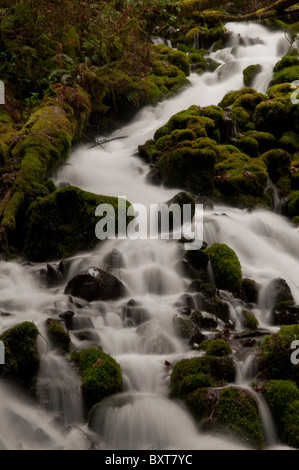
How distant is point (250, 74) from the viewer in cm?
1523

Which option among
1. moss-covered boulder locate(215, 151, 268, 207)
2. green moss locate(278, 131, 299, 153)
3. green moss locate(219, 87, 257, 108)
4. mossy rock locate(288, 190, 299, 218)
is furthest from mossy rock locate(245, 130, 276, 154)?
mossy rock locate(288, 190, 299, 218)

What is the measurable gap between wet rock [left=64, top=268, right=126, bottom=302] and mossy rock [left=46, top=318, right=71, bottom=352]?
0.98 meters

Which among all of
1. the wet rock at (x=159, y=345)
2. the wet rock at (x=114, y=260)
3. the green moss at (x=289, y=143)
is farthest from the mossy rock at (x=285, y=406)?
the green moss at (x=289, y=143)

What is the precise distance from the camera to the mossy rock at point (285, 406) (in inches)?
162

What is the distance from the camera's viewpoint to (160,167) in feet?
32.9

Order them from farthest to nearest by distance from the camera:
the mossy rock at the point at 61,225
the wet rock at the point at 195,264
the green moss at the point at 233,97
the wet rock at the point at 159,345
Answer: the green moss at the point at 233,97
the mossy rock at the point at 61,225
the wet rock at the point at 195,264
the wet rock at the point at 159,345

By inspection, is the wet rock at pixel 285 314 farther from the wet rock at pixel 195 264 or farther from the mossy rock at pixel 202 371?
the mossy rock at pixel 202 371

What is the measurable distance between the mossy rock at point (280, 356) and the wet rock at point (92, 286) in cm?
218

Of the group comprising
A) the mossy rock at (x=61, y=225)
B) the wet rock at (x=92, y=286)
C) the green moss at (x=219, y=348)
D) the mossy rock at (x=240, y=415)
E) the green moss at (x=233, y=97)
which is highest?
the green moss at (x=233, y=97)

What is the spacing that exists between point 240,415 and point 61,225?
14.4 ft

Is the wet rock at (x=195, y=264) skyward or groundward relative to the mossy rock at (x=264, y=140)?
groundward

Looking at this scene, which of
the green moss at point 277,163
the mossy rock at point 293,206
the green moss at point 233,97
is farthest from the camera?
the green moss at point 233,97

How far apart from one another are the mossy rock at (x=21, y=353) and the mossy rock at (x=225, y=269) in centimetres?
294

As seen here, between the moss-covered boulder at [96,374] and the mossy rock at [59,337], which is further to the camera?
the mossy rock at [59,337]
